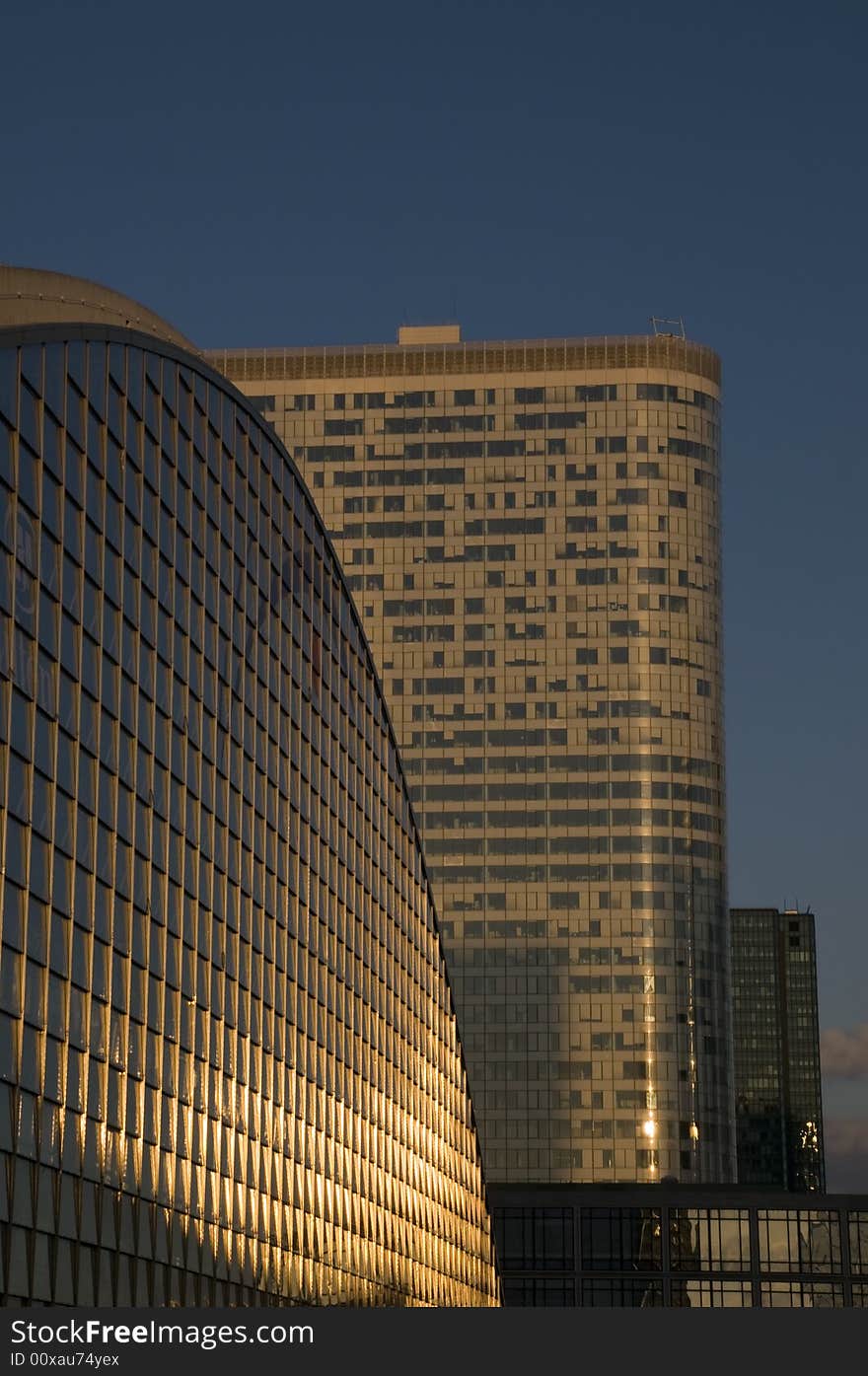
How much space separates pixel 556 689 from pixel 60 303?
131928 mm

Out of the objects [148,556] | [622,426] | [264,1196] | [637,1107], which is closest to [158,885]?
[148,556]

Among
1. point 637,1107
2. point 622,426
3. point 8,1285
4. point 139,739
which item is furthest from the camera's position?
point 622,426

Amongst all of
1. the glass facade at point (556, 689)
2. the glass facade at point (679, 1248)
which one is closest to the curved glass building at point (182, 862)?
the glass facade at point (679, 1248)

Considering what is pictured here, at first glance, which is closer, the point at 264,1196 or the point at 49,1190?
the point at 49,1190

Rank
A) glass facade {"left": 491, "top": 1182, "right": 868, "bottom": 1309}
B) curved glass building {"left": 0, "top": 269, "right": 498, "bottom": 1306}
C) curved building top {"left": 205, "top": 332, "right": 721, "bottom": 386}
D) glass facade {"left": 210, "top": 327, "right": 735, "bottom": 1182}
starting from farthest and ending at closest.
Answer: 1. curved building top {"left": 205, "top": 332, "right": 721, "bottom": 386}
2. glass facade {"left": 210, "top": 327, "right": 735, "bottom": 1182}
3. glass facade {"left": 491, "top": 1182, "right": 868, "bottom": 1309}
4. curved glass building {"left": 0, "top": 269, "right": 498, "bottom": 1306}

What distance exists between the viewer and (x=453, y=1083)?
110562 mm

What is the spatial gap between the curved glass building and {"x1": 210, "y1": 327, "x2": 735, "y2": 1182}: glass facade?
3176 inches

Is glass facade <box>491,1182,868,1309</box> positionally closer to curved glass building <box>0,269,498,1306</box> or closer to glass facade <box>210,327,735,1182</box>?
glass facade <box>210,327,735,1182</box>

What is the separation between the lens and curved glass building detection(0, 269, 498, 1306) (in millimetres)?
55125

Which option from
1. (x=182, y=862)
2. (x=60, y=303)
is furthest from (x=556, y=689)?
(x=60, y=303)

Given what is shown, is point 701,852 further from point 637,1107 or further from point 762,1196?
point 762,1196

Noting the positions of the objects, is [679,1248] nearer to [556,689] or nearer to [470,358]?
[556,689]

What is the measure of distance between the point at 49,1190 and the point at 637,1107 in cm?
12872

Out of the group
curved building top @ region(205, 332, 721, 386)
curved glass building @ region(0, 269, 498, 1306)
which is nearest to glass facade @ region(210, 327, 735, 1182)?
curved building top @ region(205, 332, 721, 386)
